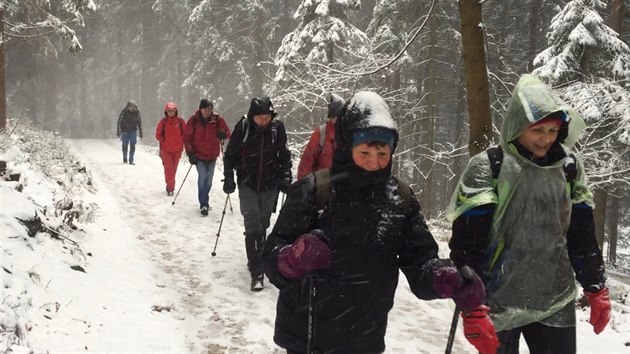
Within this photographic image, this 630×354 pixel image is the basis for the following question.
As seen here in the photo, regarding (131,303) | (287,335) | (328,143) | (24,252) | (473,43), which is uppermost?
(473,43)

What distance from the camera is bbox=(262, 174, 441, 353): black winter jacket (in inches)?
98.0

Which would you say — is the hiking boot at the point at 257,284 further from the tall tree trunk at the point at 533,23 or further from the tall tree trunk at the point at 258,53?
the tall tree trunk at the point at 258,53

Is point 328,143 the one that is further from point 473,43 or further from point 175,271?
point 175,271

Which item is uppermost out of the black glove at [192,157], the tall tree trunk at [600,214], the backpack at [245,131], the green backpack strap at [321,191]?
the backpack at [245,131]

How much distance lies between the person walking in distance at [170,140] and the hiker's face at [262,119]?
5666 millimetres

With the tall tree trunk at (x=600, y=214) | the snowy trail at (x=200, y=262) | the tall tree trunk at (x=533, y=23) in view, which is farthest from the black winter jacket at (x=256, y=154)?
the tall tree trunk at (x=533, y=23)

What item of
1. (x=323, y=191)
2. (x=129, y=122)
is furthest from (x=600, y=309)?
(x=129, y=122)

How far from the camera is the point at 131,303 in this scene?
18.2 feet

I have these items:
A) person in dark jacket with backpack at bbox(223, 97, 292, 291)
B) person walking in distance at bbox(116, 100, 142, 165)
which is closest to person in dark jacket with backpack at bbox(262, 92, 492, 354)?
person in dark jacket with backpack at bbox(223, 97, 292, 291)

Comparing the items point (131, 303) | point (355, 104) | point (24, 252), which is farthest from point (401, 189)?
point (24, 252)

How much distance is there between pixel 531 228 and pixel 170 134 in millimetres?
10045

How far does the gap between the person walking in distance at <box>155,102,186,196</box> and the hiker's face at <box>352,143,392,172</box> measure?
961cm

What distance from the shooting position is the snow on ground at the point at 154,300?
459cm

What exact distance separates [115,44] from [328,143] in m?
43.5
